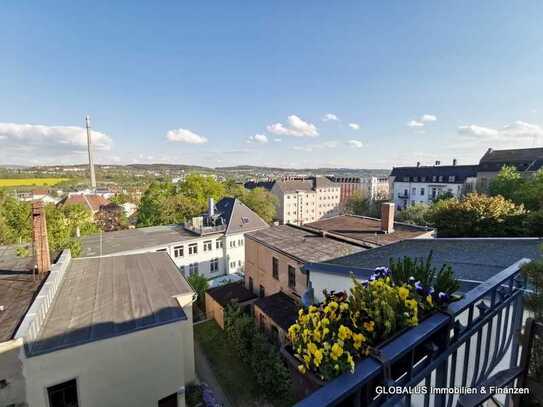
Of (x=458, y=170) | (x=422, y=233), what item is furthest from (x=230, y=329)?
(x=458, y=170)

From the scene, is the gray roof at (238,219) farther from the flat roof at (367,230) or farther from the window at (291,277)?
the window at (291,277)

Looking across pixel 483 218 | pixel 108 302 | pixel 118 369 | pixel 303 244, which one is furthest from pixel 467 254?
pixel 108 302

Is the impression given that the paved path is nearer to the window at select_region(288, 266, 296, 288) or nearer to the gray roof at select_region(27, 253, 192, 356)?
the gray roof at select_region(27, 253, 192, 356)

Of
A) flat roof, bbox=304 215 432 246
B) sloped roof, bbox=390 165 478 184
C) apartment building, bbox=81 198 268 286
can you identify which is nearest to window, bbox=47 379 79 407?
flat roof, bbox=304 215 432 246

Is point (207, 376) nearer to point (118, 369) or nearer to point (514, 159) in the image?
point (118, 369)

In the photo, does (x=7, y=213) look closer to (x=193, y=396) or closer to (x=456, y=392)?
(x=193, y=396)
